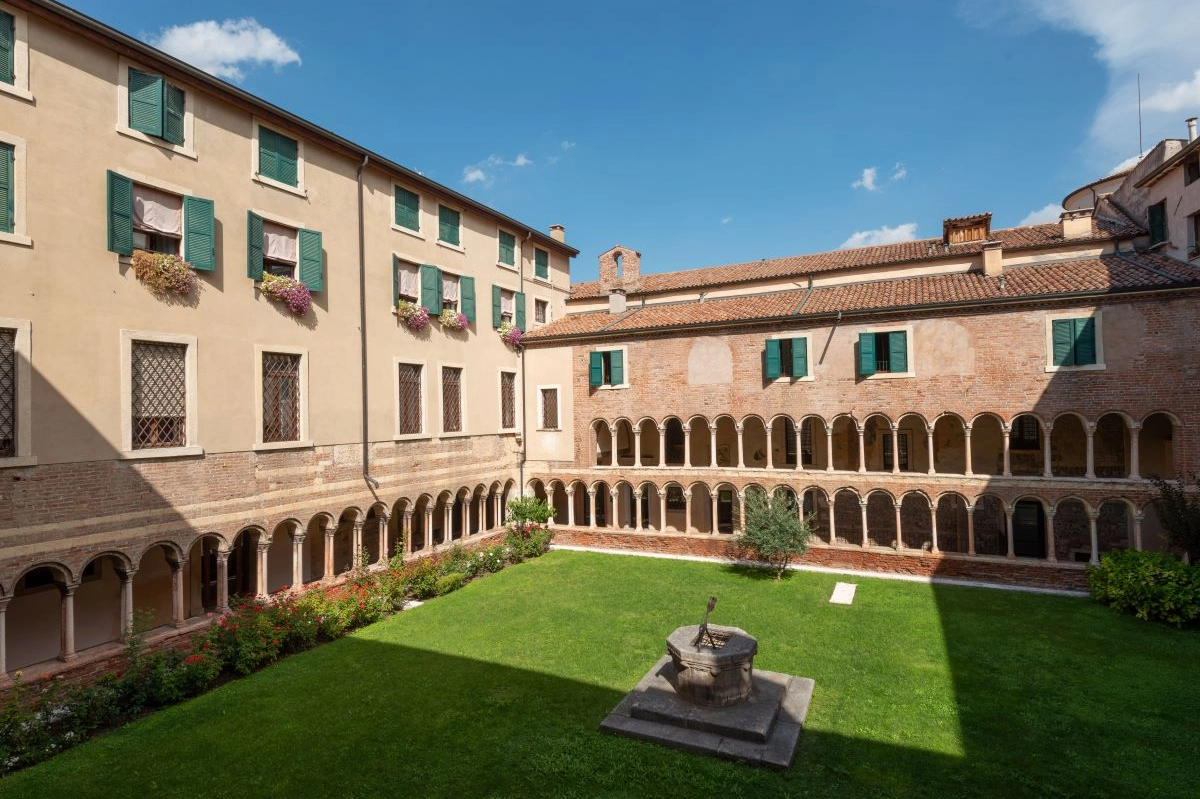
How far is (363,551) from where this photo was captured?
17047 mm

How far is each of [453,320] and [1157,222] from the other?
2376cm

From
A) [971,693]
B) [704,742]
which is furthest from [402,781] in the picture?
[971,693]

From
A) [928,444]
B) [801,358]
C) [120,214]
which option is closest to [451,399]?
[120,214]

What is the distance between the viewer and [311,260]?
627 inches

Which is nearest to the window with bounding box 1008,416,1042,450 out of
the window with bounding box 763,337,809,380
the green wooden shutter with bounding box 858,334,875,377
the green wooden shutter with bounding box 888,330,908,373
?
the green wooden shutter with bounding box 888,330,908,373

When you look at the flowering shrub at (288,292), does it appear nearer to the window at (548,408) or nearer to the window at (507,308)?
the window at (507,308)

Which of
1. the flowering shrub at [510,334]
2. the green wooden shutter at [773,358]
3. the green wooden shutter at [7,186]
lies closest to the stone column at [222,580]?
the green wooden shutter at [7,186]

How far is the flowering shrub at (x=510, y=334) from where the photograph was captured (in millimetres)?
23547

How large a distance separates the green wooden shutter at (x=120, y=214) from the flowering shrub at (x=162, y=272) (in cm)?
28

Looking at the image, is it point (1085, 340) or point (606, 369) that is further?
point (606, 369)

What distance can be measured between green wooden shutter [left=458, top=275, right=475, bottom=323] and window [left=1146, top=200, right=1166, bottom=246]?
2321 centimetres

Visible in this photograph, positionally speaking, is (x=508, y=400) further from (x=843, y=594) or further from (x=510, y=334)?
(x=843, y=594)

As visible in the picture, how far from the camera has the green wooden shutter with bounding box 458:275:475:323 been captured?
2138 cm

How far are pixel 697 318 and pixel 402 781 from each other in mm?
17546
